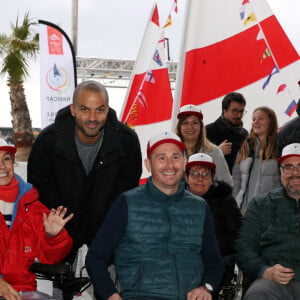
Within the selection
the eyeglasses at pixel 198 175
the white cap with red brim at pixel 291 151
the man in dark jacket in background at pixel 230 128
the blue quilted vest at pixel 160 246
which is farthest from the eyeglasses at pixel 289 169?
the man in dark jacket in background at pixel 230 128

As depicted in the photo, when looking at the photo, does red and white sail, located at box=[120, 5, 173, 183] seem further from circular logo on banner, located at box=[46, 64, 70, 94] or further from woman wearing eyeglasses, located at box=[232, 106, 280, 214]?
circular logo on banner, located at box=[46, 64, 70, 94]

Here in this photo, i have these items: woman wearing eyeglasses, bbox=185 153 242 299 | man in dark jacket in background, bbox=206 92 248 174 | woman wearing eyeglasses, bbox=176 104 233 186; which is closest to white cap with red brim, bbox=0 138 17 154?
woman wearing eyeglasses, bbox=185 153 242 299

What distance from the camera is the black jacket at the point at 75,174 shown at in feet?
11.9

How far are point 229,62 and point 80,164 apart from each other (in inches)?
127

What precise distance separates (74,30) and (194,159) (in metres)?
8.45

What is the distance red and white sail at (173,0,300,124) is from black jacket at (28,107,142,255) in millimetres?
2663

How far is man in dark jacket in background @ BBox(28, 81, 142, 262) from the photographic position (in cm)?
361

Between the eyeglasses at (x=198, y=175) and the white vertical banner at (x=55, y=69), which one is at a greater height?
the white vertical banner at (x=55, y=69)

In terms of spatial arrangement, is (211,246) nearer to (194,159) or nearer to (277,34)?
(194,159)

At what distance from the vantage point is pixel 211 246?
320 cm

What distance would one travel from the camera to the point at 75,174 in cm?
364

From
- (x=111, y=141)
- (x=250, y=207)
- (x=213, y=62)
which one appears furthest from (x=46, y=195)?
(x=213, y=62)

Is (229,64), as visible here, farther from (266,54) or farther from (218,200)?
(218,200)

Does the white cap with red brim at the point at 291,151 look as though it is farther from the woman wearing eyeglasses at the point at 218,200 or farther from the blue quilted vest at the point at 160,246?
the blue quilted vest at the point at 160,246
